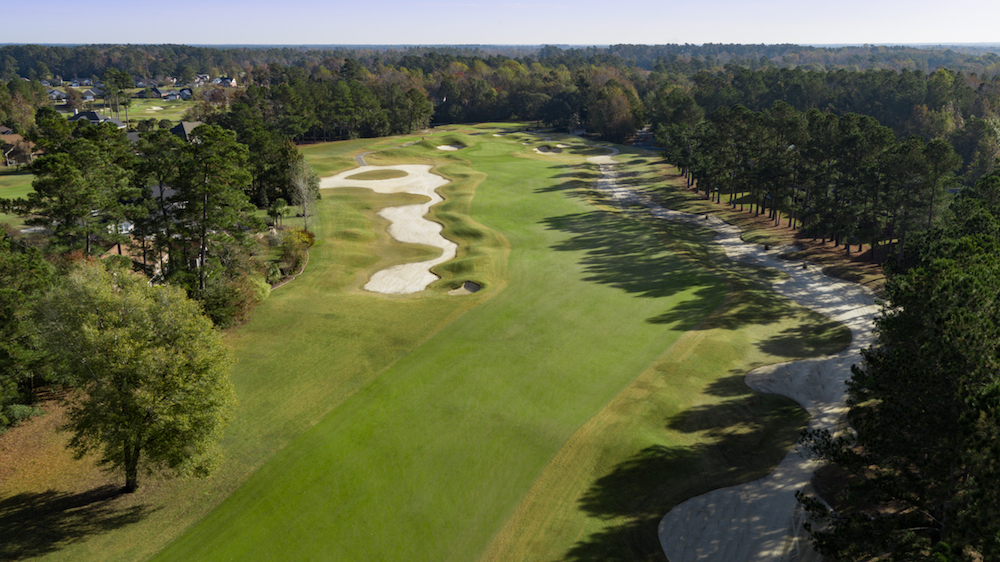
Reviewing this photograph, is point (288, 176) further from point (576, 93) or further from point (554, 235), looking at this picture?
point (576, 93)

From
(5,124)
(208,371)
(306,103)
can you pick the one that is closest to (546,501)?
(208,371)

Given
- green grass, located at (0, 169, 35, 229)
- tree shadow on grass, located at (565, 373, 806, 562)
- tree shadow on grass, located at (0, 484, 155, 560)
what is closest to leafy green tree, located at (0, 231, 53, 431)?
tree shadow on grass, located at (0, 484, 155, 560)

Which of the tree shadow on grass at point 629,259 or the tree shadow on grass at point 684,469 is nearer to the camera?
the tree shadow on grass at point 684,469

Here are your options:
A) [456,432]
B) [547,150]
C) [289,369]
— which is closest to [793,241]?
[456,432]

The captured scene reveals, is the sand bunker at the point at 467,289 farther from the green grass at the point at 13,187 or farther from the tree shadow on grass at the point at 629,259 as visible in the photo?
the green grass at the point at 13,187

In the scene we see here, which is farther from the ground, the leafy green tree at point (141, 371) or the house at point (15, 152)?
the house at point (15, 152)

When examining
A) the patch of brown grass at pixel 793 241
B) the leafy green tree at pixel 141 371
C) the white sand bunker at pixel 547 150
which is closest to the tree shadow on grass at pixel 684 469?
the leafy green tree at pixel 141 371
